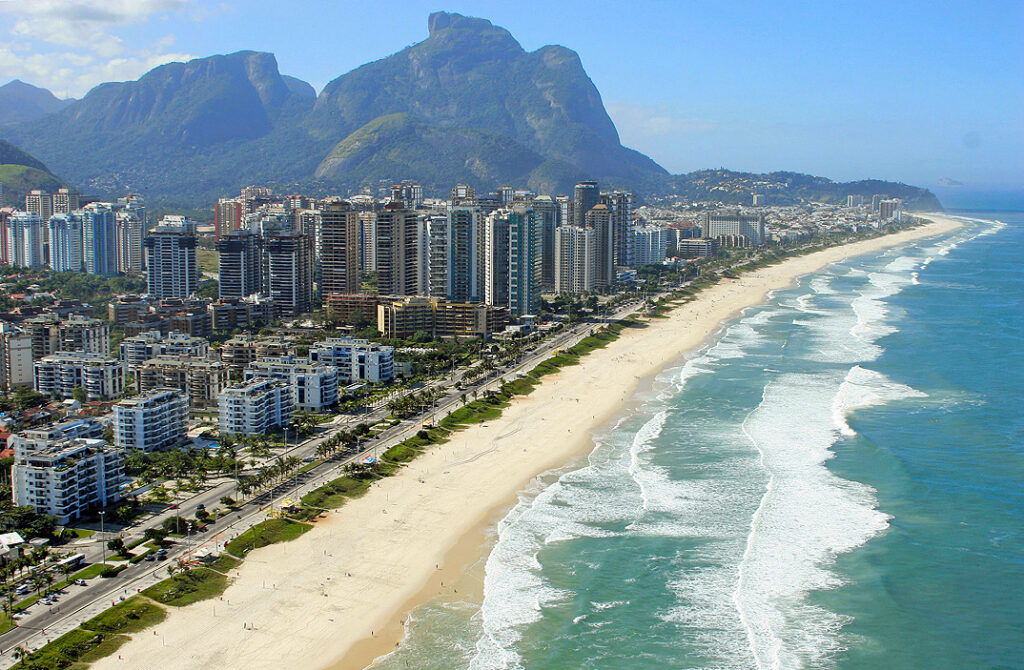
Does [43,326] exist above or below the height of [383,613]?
above

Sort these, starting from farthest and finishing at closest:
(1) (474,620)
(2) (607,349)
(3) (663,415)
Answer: (2) (607,349), (3) (663,415), (1) (474,620)

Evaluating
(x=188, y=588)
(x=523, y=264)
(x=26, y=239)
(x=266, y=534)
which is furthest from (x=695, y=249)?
(x=188, y=588)

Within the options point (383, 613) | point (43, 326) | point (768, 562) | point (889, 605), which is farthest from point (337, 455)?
point (43, 326)

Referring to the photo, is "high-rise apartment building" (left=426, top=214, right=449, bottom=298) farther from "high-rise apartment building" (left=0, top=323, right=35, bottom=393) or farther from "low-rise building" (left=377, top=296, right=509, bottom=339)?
"high-rise apartment building" (left=0, top=323, right=35, bottom=393)

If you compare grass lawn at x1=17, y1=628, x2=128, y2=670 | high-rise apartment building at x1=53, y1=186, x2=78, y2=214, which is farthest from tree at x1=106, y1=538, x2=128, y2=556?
high-rise apartment building at x1=53, y1=186, x2=78, y2=214

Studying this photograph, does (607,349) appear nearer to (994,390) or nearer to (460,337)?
(460,337)

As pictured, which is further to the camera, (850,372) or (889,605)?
(850,372)
